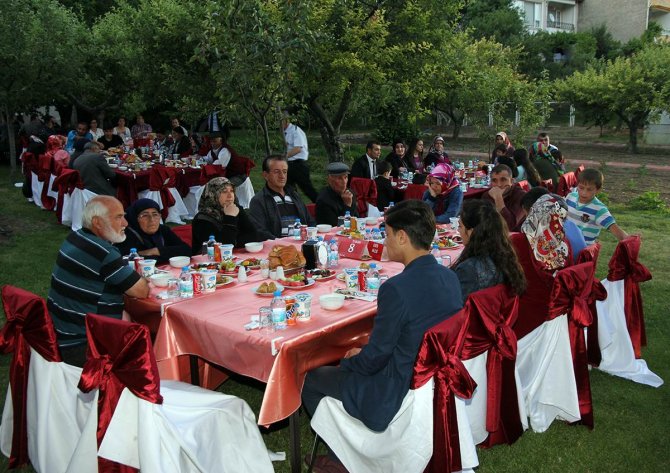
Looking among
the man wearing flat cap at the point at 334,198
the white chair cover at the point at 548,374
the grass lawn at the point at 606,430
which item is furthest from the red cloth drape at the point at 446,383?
the man wearing flat cap at the point at 334,198

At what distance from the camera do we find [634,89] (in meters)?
23.1

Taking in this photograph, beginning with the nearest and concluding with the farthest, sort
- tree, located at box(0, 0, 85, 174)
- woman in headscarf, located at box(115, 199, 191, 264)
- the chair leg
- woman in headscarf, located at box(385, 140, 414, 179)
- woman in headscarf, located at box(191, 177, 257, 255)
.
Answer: the chair leg
woman in headscarf, located at box(115, 199, 191, 264)
woman in headscarf, located at box(191, 177, 257, 255)
woman in headscarf, located at box(385, 140, 414, 179)
tree, located at box(0, 0, 85, 174)

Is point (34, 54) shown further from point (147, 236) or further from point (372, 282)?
point (372, 282)

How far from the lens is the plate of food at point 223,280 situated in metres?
3.87

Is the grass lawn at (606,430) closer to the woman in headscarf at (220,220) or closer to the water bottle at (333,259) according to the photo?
the water bottle at (333,259)

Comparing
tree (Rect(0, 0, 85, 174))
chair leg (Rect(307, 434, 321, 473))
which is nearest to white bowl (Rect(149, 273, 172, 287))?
chair leg (Rect(307, 434, 321, 473))

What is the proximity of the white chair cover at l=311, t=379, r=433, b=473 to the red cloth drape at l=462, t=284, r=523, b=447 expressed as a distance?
1.44ft

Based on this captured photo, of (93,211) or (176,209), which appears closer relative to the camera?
(93,211)

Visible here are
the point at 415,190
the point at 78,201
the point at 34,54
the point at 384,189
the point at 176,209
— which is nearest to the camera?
the point at 384,189

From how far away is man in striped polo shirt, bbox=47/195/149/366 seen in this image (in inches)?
127

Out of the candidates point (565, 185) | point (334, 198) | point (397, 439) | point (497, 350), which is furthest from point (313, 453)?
point (565, 185)

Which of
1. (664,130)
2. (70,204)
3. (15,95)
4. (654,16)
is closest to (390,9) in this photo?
(70,204)

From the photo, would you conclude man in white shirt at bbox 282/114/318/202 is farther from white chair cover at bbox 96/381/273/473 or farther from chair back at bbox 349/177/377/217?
white chair cover at bbox 96/381/273/473

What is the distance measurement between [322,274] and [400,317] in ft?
4.74
